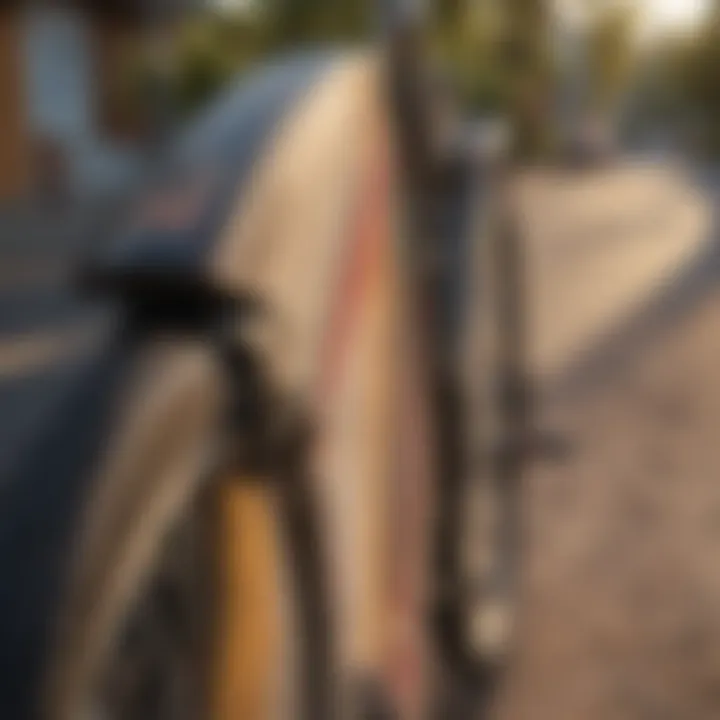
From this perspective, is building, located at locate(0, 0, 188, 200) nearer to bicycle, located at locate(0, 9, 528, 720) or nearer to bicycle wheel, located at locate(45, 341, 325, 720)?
bicycle, located at locate(0, 9, 528, 720)

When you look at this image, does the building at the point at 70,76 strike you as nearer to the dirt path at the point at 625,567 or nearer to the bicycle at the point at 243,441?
the dirt path at the point at 625,567

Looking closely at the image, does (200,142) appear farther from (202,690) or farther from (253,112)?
(202,690)

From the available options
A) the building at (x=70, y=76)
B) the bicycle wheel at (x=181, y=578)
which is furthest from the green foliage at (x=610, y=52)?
the bicycle wheel at (x=181, y=578)

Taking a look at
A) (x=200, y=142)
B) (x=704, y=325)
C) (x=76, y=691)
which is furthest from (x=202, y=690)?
(x=704, y=325)

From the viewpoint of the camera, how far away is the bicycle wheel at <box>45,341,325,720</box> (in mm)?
1141

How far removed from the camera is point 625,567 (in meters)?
4.49

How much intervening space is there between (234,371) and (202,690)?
28 cm

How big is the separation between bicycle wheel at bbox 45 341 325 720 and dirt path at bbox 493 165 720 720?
1.96m

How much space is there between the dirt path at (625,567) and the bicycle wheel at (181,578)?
1962mm

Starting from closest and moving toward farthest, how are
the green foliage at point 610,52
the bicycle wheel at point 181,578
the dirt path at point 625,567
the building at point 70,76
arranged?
1. the bicycle wheel at point 181,578
2. the dirt path at point 625,567
3. the building at point 70,76
4. the green foliage at point 610,52

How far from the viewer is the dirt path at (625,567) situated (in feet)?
12.0

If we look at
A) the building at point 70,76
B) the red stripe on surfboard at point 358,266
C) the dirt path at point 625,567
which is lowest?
the building at point 70,76

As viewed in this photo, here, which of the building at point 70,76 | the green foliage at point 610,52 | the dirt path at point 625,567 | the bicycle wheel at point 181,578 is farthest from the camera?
the green foliage at point 610,52

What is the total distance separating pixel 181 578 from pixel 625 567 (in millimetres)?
3202
